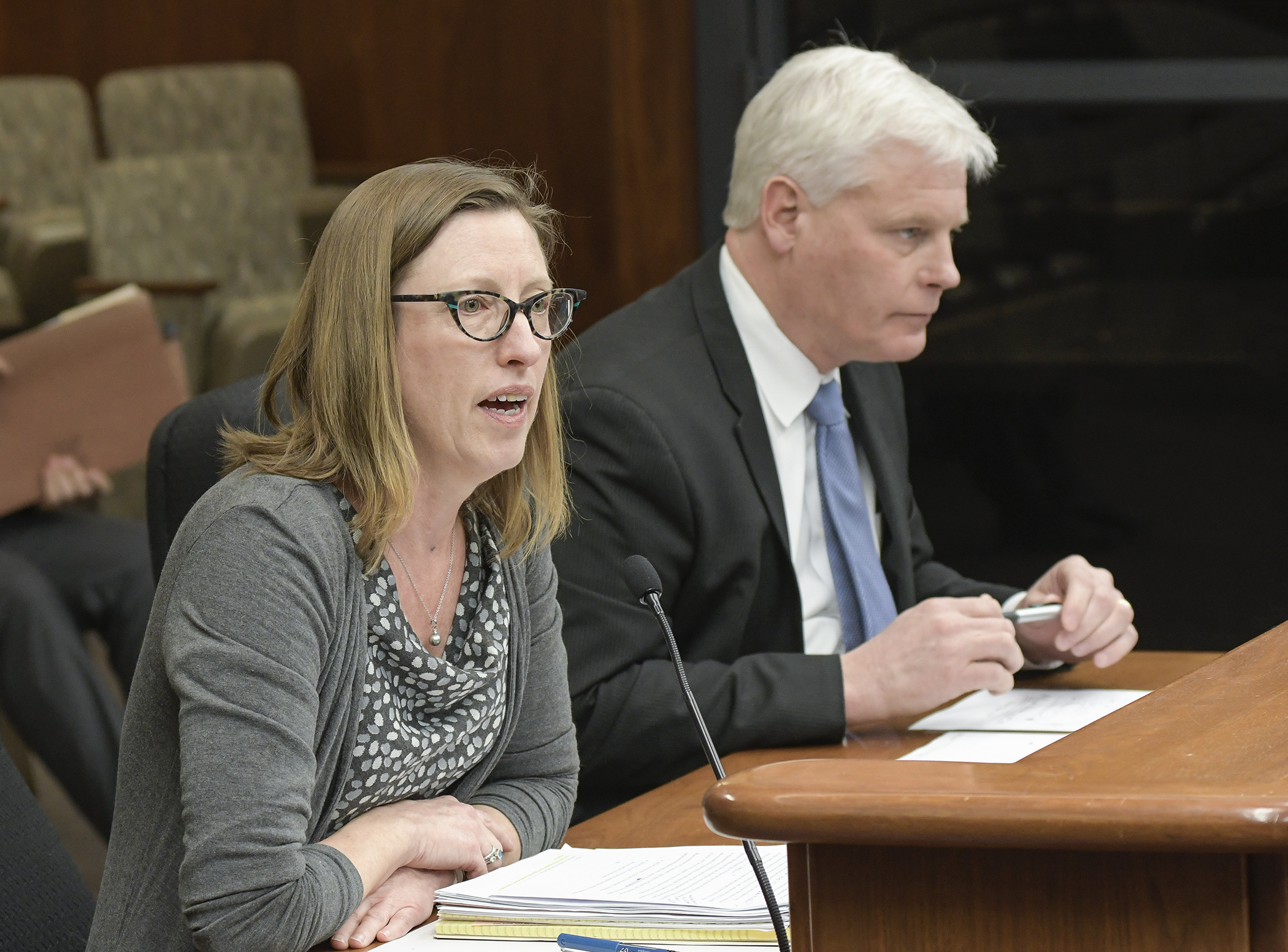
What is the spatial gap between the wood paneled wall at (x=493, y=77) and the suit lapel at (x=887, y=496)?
1753 millimetres

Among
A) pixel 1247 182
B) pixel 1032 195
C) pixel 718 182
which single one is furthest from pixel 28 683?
pixel 1247 182

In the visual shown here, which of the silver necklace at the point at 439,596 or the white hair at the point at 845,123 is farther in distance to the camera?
the white hair at the point at 845,123

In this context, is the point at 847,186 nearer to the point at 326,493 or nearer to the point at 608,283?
the point at 326,493

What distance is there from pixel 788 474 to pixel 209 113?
13.9 ft

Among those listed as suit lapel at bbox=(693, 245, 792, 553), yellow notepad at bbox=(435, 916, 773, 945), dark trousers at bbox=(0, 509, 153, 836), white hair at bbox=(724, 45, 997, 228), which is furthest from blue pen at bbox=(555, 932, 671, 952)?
dark trousers at bbox=(0, 509, 153, 836)

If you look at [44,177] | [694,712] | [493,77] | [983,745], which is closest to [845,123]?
[983,745]

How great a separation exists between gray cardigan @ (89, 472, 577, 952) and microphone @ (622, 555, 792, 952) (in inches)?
8.4

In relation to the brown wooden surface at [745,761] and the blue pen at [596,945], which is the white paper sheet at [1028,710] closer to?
the brown wooden surface at [745,761]

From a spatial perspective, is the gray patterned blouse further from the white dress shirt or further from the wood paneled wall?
the wood paneled wall

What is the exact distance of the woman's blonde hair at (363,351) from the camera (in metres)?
1.16

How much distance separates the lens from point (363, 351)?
1.16m

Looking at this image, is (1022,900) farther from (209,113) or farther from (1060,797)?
Result: (209,113)

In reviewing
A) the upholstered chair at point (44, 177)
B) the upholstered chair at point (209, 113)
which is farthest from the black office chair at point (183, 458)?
the upholstered chair at point (209, 113)

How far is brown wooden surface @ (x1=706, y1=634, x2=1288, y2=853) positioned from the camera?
68cm
